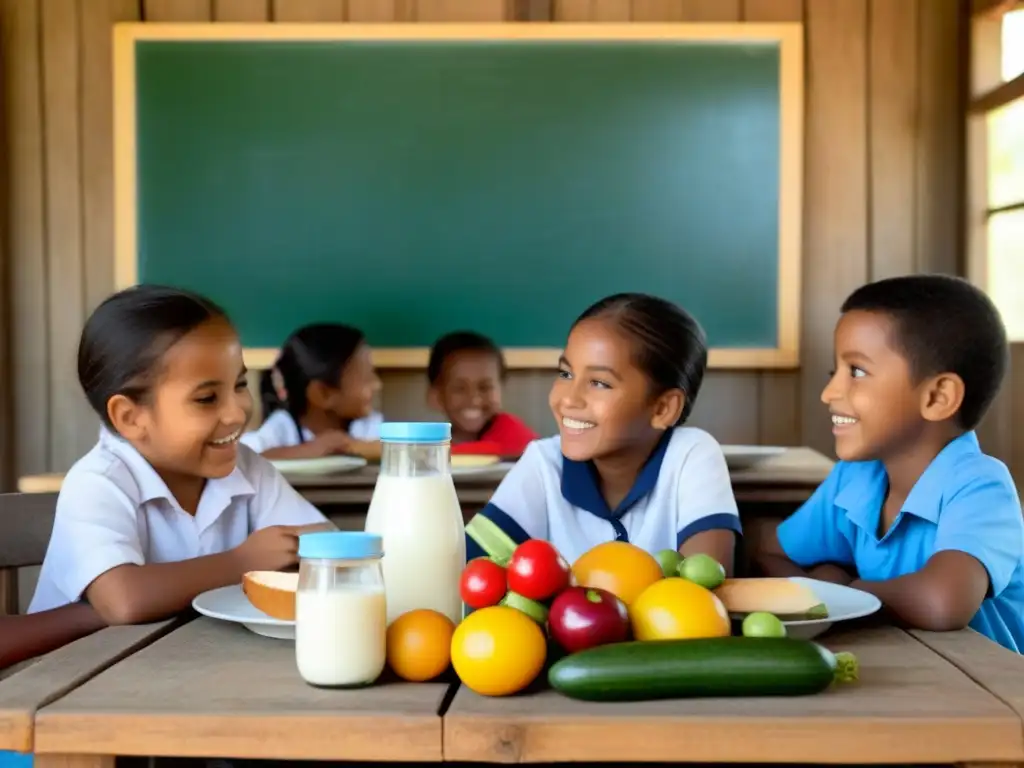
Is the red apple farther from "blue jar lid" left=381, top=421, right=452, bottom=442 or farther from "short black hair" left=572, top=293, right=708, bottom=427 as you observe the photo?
"short black hair" left=572, top=293, right=708, bottom=427

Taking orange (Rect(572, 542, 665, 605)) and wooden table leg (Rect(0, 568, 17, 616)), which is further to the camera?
wooden table leg (Rect(0, 568, 17, 616))

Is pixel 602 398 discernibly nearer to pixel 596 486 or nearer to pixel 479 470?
pixel 596 486

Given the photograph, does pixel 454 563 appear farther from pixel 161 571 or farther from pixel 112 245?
pixel 112 245

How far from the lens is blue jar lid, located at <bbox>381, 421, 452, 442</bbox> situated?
3.31ft

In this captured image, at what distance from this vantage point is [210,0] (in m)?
3.65

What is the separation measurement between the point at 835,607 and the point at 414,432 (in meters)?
0.45

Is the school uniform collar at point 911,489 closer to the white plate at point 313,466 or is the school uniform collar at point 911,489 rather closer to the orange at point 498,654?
the orange at point 498,654

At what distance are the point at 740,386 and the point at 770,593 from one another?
8.67ft

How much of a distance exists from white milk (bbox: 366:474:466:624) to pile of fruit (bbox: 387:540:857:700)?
0.05 m

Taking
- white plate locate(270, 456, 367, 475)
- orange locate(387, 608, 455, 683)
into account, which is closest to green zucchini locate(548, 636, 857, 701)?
→ orange locate(387, 608, 455, 683)

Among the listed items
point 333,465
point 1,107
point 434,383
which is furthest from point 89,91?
point 333,465

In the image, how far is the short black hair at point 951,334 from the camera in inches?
59.4

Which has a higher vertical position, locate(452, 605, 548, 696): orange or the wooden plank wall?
the wooden plank wall

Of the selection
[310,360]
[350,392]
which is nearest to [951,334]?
[350,392]
